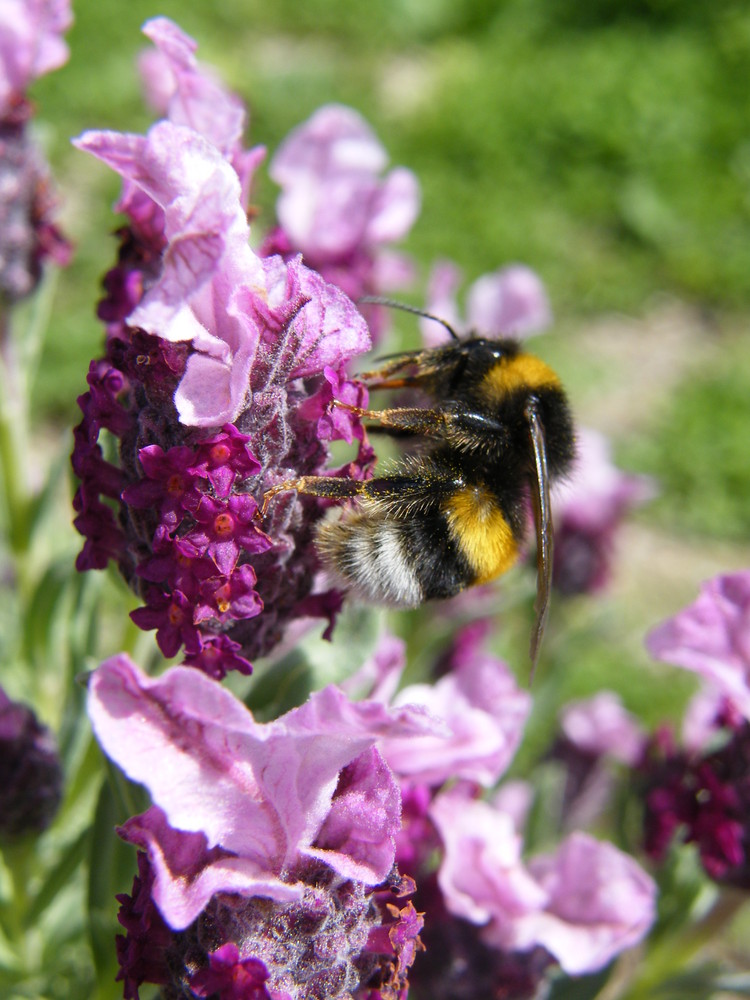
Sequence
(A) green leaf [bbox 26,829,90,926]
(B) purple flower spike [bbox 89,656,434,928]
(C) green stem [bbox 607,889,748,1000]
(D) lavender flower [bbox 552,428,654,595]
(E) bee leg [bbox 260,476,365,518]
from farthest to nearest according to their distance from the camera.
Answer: (D) lavender flower [bbox 552,428,654,595]
(C) green stem [bbox 607,889,748,1000]
(A) green leaf [bbox 26,829,90,926]
(E) bee leg [bbox 260,476,365,518]
(B) purple flower spike [bbox 89,656,434,928]

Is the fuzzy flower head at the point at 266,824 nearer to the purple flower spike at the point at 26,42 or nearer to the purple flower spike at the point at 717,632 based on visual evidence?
the purple flower spike at the point at 717,632

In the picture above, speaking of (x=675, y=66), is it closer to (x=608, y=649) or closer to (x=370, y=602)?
(x=608, y=649)

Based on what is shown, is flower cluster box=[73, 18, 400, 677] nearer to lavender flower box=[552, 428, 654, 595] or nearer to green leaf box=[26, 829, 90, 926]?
green leaf box=[26, 829, 90, 926]

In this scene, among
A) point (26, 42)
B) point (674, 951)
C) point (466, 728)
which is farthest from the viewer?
point (674, 951)

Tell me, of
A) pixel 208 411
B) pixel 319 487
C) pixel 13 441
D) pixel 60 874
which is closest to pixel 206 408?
pixel 208 411

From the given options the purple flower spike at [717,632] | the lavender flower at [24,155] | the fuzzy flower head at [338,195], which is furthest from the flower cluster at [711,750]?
the lavender flower at [24,155]

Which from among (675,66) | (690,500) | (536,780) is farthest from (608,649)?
(675,66)

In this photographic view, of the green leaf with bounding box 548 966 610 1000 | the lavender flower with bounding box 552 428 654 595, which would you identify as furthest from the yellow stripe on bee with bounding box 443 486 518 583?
the lavender flower with bounding box 552 428 654 595

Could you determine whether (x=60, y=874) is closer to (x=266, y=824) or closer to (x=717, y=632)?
(x=266, y=824)
